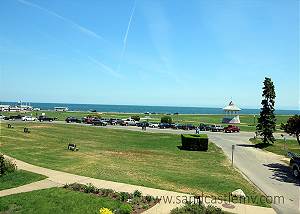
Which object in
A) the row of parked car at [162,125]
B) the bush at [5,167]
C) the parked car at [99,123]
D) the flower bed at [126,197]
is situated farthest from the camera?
the parked car at [99,123]

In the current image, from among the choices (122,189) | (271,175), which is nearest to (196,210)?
(122,189)

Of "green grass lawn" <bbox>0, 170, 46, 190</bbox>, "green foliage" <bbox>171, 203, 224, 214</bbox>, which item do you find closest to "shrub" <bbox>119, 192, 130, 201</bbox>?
"green foliage" <bbox>171, 203, 224, 214</bbox>

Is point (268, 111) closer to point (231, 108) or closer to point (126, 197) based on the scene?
point (126, 197)

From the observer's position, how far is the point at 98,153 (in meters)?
30.8

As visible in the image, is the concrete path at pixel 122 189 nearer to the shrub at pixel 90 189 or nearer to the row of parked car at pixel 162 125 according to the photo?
the shrub at pixel 90 189

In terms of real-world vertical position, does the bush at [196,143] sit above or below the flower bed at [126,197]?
above

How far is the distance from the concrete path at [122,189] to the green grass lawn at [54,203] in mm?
1312

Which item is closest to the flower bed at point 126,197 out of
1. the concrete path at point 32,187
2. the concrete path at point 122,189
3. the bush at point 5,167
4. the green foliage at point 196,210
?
the concrete path at point 122,189

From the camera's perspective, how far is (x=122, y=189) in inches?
702

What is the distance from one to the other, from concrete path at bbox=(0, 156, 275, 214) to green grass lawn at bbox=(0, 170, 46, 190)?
60 centimetres

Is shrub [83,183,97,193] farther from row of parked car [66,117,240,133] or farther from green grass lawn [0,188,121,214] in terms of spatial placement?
row of parked car [66,117,240,133]

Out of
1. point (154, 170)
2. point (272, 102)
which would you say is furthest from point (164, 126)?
point (154, 170)

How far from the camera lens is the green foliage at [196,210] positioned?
14000mm

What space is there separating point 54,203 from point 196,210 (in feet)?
21.2
